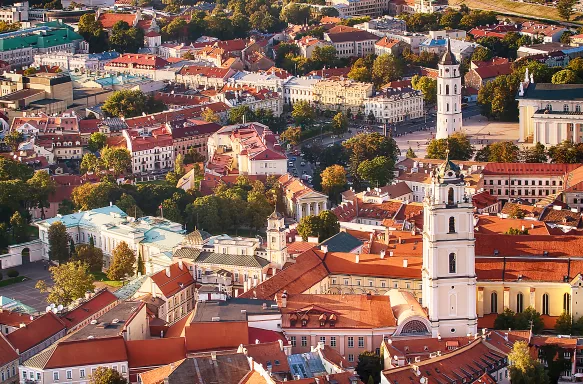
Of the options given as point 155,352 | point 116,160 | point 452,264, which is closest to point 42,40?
point 116,160

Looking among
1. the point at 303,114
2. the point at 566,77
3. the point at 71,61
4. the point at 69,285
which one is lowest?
the point at 303,114

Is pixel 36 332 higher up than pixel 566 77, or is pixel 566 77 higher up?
pixel 566 77

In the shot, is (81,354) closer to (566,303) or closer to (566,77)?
(566,303)

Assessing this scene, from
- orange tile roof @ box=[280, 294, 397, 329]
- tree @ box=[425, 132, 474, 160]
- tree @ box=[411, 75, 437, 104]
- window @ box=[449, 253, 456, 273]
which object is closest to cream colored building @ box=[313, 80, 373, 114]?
tree @ box=[411, 75, 437, 104]

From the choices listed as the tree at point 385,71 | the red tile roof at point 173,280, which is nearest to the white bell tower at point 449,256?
the red tile roof at point 173,280

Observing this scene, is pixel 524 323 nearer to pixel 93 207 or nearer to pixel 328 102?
pixel 93 207

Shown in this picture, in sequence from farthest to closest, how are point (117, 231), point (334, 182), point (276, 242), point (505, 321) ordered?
1. point (334, 182)
2. point (117, 231)
3. point (276, 242)
4. point (505, 321)

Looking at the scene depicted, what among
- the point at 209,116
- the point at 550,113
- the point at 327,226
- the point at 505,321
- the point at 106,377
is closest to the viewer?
the point at 106,377
